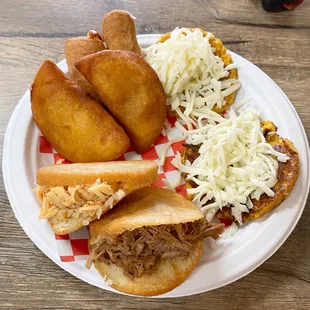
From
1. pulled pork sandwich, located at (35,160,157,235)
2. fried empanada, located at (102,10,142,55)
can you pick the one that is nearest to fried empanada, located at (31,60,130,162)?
pulled pork sandwich, located at (35,160,157,235)

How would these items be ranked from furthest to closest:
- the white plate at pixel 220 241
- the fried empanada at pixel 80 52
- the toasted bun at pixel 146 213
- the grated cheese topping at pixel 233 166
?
the fried empanada at pixel 80 52 → the grated cheese topping at pixel 233 166 → the white plate at pixel 220 241 → the toasted bun at pixel 146 213

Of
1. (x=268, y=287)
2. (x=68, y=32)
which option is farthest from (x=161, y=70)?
(x=268, y=287)

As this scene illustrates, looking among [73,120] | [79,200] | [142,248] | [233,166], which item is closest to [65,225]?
[79,200]

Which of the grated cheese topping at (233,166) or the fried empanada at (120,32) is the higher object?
the fried empanada at (120,32)

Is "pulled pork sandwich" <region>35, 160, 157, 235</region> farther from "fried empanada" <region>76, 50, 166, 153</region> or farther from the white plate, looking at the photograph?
"fried empanada" <region>76, 50, 166, 153</region>

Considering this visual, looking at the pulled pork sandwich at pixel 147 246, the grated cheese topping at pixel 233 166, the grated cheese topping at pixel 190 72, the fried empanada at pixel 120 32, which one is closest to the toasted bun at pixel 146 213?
the pulled pork sandwich at pixel 147 246

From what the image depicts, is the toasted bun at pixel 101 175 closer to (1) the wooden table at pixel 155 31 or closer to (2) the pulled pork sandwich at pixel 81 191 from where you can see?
(2) the pulled pork sandwich at pixel 81 191
